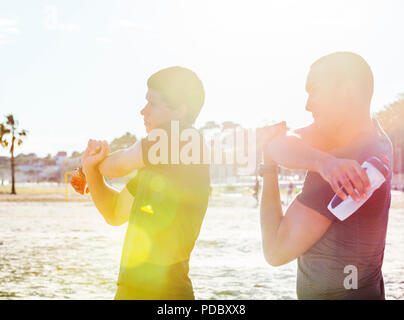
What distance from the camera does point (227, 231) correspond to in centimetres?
1767

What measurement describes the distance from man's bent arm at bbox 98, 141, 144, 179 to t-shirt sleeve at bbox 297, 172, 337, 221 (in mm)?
806

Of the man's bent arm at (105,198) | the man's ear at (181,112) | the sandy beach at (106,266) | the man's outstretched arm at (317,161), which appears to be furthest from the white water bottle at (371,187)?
the sandy beach at (106,266)

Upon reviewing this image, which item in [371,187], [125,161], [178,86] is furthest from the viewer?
[178,86]

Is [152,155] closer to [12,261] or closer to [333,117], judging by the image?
[333,117]

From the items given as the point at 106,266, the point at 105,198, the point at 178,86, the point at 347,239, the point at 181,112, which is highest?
the point at 178,86

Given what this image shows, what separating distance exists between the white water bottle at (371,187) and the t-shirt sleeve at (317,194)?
4cm

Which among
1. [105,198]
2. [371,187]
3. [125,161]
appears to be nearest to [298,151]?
[371,187]

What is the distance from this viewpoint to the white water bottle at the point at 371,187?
4.90ft

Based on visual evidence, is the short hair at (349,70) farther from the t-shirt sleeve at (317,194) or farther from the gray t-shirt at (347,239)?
the t-shirt sleeve at (317,194)

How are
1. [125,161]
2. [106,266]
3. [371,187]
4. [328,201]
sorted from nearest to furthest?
1. [371,187]
2. [328,201]
3. [125,161]
4. [106,266]

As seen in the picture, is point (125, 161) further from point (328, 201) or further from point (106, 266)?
point (106, 266)

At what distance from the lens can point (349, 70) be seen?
67.1 inches

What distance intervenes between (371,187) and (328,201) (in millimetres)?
156
